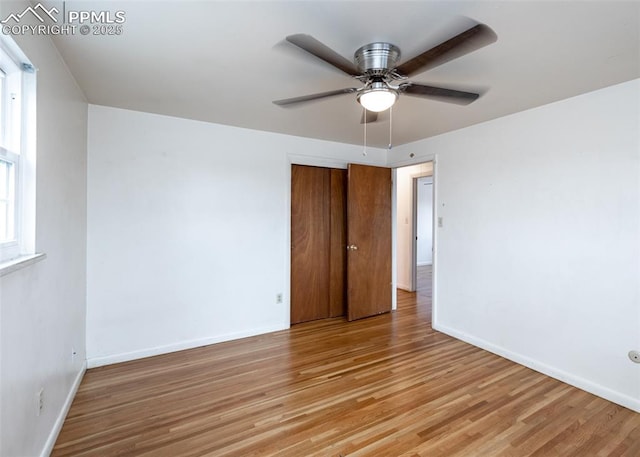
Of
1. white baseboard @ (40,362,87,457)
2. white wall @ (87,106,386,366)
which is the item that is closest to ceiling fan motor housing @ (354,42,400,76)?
white wall @ (87,106,386,366)

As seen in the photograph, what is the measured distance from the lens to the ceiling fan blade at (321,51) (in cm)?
129

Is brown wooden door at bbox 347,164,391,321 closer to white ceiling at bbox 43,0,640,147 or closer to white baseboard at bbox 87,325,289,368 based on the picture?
white baseboard at bbox 87,325,289,368

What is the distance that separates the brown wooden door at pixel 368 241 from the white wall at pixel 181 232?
0.80 m

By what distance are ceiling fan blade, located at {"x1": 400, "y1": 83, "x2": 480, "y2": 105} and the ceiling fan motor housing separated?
0.51ft

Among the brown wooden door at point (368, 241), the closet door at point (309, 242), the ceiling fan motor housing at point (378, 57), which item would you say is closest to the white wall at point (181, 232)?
the closet door at point (309, 242)

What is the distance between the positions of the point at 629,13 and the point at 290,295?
3509mm

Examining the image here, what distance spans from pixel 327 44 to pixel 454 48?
722 millimetres

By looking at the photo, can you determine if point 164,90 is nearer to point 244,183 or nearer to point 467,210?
point 244,183

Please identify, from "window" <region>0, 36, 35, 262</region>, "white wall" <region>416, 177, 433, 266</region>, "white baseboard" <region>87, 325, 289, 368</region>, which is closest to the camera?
"window" <region>0, 36, 35, 262</region>

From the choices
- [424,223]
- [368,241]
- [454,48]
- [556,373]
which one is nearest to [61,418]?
[454,48]

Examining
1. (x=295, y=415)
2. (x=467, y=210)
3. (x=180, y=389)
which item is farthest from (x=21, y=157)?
(x=467, y=210)

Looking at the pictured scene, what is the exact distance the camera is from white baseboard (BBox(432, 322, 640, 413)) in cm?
219

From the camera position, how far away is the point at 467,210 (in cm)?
331

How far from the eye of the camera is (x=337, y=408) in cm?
212
